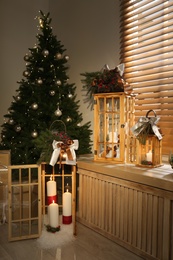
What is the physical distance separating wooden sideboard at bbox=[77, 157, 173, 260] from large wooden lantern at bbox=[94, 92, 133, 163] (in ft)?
0.38

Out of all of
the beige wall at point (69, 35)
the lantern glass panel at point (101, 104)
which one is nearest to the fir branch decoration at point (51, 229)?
the lantern glass panel at point (101, 104)

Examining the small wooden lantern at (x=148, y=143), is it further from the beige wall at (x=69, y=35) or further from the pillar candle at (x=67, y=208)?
the beige wall at (x=69, y=35)

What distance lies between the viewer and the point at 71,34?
3299 mm

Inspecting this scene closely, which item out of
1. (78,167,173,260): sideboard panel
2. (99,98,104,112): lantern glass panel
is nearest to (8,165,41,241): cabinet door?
(78,167,173,260): sideboard panel

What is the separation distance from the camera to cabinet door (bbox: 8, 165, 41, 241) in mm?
2123

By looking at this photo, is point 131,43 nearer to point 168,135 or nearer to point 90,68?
point 90,68

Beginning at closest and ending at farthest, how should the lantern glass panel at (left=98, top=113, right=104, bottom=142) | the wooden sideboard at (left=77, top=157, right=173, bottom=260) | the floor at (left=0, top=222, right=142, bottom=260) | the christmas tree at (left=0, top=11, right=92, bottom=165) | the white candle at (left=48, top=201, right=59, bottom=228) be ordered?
the wooden sideboard at (left=77, top=157, right=173, bottom=260)
the floor at (left=0, top=222, right=142, bottom=260)
the white candle at (left=48, top=201, right=59, bottom=228)
the lantern glass panel at (left=98, top=113, right=104, bottom=142)
the christmas tree at (left=0, top=11, right=92, bottom=165)

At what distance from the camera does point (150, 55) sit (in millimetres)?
2385

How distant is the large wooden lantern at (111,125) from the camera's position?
2213 millimetres

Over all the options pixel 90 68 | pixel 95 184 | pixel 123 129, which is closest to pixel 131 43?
pixel 90 68

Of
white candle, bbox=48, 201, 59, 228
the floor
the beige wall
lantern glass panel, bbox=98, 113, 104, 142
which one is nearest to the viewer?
the floor

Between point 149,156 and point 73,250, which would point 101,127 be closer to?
point 149,156

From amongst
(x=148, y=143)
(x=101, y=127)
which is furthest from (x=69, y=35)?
(x=148, y=143)

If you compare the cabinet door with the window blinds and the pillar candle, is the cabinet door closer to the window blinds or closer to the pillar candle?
the pillar candle
